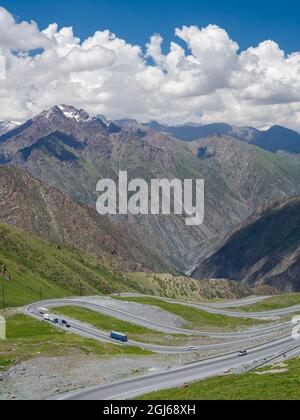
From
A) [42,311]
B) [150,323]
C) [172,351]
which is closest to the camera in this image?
[172,351]

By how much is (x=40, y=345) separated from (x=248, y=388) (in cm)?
4935

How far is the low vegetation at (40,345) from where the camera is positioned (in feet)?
275

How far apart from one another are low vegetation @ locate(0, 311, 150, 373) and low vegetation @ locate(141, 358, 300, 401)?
29668 millimetres

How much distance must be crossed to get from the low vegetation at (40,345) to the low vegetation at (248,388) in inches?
1168

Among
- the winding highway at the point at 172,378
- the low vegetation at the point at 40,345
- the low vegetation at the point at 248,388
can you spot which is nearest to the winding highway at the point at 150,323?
the low vegetation at the point at 40,345

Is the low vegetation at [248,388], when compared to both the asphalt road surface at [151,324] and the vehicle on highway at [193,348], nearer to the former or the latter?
the vehicle on highway at [193,348]

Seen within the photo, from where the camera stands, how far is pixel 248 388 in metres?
53.6

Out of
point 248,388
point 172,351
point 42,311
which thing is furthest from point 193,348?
point 248,388

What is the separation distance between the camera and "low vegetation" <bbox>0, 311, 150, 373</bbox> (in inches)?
3300

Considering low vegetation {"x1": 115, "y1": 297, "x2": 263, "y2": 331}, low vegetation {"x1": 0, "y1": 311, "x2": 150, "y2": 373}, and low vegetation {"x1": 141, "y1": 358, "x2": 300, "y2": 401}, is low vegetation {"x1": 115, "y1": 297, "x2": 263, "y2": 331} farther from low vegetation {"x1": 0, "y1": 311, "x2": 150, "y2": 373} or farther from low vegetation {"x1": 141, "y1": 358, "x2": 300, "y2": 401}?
low vegetation {"x1": 141, "y1": 358, "x2": 300, "y2": 401}

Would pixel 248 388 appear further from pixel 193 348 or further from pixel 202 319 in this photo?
pixel 202 319

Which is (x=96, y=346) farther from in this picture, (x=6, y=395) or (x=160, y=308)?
(x=160, y=308)
